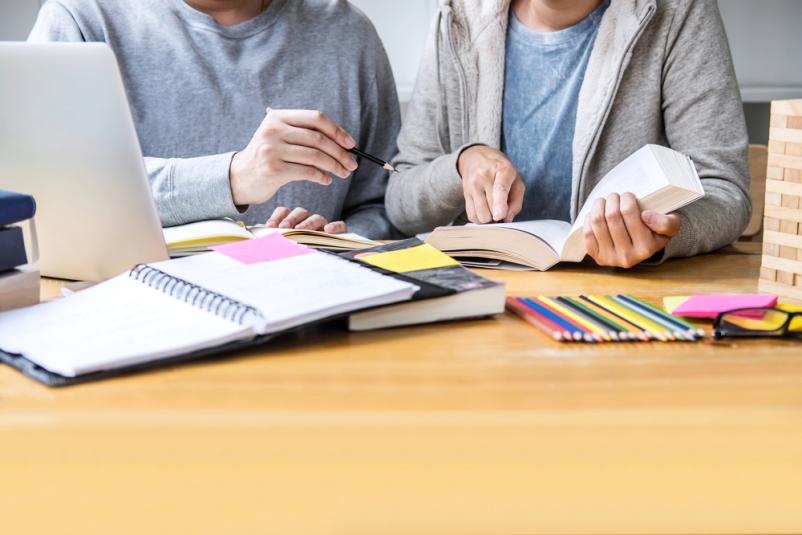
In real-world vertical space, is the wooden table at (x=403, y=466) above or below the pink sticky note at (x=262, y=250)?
below

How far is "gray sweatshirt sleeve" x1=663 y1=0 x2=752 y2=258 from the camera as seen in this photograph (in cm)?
137

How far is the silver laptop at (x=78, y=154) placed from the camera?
36.5 inches

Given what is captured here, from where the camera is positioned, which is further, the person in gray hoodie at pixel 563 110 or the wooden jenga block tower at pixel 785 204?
the person in gray hoodie at pixel 563 110

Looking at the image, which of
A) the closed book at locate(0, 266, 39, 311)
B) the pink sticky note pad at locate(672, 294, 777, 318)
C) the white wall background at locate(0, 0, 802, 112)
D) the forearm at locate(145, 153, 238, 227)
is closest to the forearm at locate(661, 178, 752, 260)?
the pink sticky note pad at locate(672, 294, 777, 318)

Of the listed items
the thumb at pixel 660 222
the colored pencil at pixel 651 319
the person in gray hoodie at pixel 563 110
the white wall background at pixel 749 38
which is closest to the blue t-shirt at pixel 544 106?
the person in gray hoodie at pixel 563 110

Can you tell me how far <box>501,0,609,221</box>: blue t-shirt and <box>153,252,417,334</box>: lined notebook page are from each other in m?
0.84

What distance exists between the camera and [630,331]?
2.55 ft

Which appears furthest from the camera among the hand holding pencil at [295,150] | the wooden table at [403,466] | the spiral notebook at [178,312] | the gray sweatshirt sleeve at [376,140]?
the gray sweatshirt sleeve at [376,140]

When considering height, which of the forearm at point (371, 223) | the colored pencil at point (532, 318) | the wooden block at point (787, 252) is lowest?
the forearm at point (371, 223)

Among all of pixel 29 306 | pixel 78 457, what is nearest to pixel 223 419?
pixel 78 457

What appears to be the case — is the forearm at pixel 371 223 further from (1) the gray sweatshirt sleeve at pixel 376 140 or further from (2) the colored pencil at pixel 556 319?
(2) the colored pencil at pixel 556 319

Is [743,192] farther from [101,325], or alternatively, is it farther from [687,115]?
[101,325]

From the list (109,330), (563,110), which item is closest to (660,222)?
(563,110)

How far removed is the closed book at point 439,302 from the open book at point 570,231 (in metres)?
0.29
